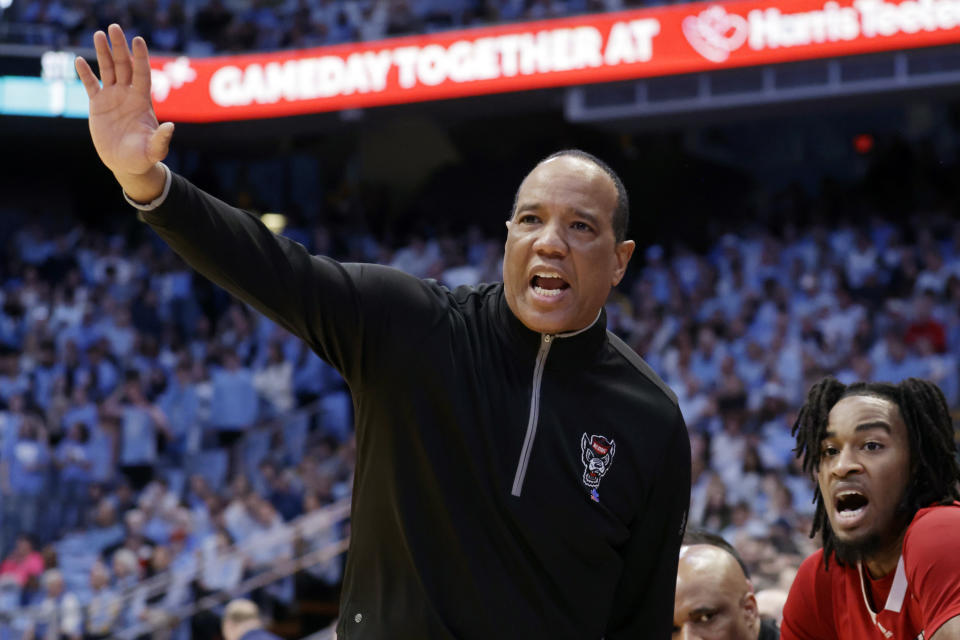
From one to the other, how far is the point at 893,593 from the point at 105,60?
88.2 inches

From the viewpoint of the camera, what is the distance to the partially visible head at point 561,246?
2529 mm

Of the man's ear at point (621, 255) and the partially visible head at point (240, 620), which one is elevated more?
the man's ear at point (621, 255)

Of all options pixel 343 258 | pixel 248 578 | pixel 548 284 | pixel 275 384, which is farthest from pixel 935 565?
pixel 343 258

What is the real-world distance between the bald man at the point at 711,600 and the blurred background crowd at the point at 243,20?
39.2 feet

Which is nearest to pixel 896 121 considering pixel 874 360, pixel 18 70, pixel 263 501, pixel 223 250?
pixel 874 360

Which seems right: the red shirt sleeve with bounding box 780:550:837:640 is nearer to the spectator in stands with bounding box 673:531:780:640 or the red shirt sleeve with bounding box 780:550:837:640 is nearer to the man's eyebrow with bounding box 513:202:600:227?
the spectator in stands with bounding box 673:531:780:640

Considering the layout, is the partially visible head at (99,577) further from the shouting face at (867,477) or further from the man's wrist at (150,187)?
the man's wrist at (150,187)

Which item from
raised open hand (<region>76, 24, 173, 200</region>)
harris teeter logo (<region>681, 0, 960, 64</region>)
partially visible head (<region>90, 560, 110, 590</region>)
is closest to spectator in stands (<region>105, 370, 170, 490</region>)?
partially visible head (<region>90, 560, 110, 590</region>)

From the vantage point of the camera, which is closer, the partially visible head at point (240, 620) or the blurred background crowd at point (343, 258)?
the partially visible head at point (240, 620)

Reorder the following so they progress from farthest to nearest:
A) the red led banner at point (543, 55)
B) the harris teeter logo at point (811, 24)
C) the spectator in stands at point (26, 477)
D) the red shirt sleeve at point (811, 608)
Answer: the red led banner at point (543, 55) < the harris teeter logo at point (811, 24) < the spectator in stands at point (26, 477) < the red shirt sleeve at point (811, 608)

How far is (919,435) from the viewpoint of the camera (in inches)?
127

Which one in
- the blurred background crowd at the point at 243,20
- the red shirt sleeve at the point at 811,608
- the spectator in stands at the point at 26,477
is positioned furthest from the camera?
the blurred background crowd at the point at 243,20

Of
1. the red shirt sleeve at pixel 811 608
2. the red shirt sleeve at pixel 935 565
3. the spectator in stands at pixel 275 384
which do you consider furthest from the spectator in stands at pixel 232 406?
the red shirt sleeve at pixel 935 565

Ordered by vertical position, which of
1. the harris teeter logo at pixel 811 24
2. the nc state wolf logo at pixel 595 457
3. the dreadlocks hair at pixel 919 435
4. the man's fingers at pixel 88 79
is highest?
the harris teeter logo at pixel 811 24
